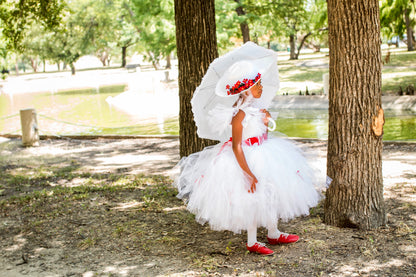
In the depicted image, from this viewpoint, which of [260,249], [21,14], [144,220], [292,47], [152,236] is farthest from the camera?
[292,47]

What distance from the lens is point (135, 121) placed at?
1697cm

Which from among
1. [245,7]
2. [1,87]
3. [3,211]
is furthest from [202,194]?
[1,87]

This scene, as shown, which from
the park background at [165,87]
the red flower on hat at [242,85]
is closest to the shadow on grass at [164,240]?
the red flower on hat at [242,85]

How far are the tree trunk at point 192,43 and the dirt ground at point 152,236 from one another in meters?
1.45

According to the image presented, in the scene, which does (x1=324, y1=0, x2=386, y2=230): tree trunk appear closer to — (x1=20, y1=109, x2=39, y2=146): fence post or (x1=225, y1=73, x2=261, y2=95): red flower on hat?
(x1=225, y1=73, x2=261, y2=95): red flower on hat

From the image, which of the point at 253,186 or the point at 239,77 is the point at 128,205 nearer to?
the point at 253,186

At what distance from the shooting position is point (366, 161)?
4207 mm

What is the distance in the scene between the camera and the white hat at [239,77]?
3.91m

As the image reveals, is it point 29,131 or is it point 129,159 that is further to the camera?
point 29,131

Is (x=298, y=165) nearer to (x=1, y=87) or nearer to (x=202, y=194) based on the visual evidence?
(x=202, y=194)

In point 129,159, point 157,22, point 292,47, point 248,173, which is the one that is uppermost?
point 157,22

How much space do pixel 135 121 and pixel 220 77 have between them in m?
13.1

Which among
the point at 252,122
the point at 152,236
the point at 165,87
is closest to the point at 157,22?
the point at 165,87

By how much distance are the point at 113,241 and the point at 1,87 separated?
39.5 meters
